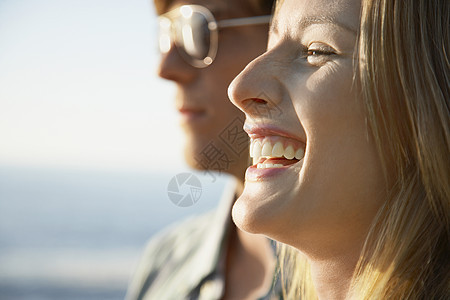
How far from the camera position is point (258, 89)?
1854 millimetres

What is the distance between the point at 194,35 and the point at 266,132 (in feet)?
5.37

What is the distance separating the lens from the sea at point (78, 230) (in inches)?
442

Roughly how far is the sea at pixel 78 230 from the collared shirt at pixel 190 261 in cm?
33

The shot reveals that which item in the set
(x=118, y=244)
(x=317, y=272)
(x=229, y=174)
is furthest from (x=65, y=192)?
(x=317, y=272)

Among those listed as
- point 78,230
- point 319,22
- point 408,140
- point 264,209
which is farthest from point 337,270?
point 78,230

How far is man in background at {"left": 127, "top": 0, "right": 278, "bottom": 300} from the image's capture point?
10.6 ft

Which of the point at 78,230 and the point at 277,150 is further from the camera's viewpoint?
the point at 78,230

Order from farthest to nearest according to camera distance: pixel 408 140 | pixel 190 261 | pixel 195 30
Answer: pixel 190 261, pixel 195 30, pixel 408 140

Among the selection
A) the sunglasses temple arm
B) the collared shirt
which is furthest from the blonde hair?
the sunglasses temple arm

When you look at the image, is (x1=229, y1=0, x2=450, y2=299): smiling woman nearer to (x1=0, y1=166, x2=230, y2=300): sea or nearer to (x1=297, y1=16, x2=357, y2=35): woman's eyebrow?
(x1=297, y1=16, x2=357, y2=35): woman's eyebrow

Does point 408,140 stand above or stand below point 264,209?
above

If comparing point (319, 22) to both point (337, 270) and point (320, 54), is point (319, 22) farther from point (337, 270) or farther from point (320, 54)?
point (337, 270)

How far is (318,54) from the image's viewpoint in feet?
5.91

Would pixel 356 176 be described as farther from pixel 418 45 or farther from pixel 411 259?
pixel 418 45
